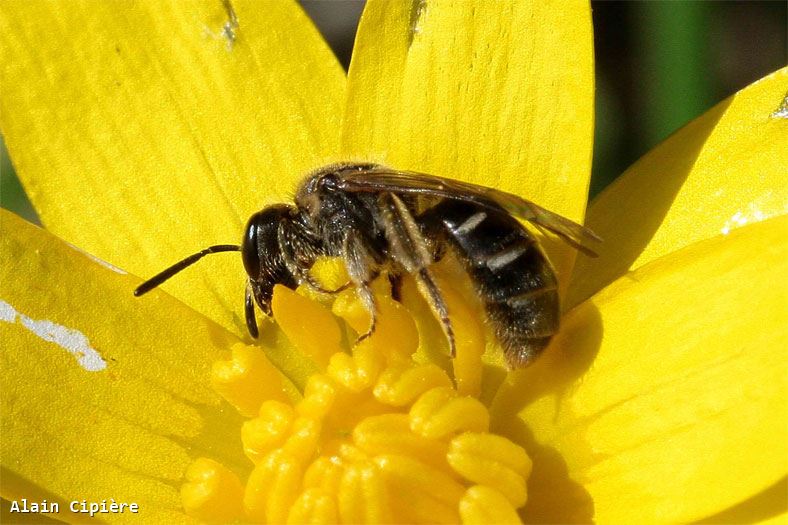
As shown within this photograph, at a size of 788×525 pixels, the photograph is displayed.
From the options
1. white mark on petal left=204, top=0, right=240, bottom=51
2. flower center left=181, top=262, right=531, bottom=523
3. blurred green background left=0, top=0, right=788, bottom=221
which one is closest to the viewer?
flower center left=181, top=262, right=531, bottom=523

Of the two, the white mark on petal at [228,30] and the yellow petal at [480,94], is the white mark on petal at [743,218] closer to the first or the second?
the yellow petal at [480,94]

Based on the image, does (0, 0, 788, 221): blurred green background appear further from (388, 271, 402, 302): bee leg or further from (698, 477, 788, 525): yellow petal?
(698, 477, 788, 525): yellow petal

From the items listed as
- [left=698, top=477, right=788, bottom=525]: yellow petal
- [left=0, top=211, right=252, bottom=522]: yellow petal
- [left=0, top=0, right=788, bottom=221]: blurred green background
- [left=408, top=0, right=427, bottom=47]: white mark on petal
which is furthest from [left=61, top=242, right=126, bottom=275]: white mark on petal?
[left=0, top=0, right=788, bottom=221]: blurred green background

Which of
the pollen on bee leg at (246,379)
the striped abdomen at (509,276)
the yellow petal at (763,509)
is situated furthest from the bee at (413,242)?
the yellow petal at (763,509)

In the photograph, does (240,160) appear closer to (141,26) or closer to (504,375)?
(141,26)

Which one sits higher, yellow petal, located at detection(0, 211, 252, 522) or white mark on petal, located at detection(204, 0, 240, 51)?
white mark on petal, located at detection(204, 0, 240, 51)

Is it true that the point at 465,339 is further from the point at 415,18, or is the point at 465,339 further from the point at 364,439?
the point at 415,18
